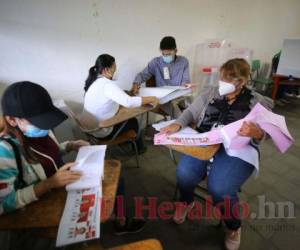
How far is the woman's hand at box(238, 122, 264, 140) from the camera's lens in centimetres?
112

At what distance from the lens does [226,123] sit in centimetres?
137

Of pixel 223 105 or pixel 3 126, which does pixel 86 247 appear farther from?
pixel 223 105

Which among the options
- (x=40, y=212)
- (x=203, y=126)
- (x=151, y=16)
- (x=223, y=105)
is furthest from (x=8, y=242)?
(x=151, y=16)

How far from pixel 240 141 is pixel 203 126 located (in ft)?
1.07

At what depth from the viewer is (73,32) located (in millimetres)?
2104

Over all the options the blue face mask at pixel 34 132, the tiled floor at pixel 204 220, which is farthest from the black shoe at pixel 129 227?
the blue face mask at pixel 34 132

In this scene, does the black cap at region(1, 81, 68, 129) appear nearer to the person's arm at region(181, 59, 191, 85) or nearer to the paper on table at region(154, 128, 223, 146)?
the paper on table at region(154, 128, 223, 146)

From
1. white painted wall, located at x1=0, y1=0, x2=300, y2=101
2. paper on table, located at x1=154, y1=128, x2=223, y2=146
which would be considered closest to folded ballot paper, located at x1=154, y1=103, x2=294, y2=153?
paper on table, located at x1=154, y1=128, x2=223, y2=146

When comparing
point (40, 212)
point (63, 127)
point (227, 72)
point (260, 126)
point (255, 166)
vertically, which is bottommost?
point (63, 127)

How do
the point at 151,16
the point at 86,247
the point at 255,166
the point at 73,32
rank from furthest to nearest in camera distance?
the point at 151,16, the point at 73,32, the point at 255,166, the point at 86,247

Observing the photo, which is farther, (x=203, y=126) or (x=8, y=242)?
(x=203, y=126)

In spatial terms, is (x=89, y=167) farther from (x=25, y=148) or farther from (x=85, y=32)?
(x=85, y=32)

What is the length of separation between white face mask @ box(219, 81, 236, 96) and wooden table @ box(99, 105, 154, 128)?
687 mm

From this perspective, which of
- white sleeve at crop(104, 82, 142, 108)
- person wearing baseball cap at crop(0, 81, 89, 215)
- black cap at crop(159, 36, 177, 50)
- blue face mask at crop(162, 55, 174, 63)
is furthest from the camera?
blue face mask at crop(162, 55, 174, 63)
